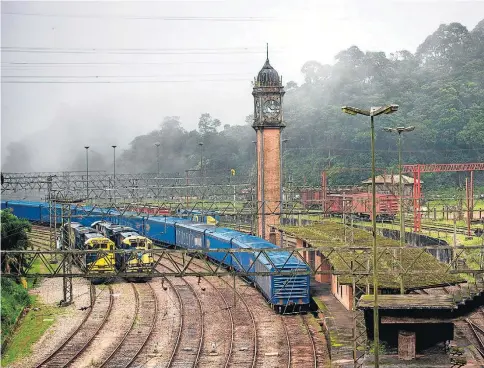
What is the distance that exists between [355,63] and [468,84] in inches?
856

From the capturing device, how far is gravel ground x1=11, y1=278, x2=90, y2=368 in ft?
80.0

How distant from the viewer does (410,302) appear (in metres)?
21.4

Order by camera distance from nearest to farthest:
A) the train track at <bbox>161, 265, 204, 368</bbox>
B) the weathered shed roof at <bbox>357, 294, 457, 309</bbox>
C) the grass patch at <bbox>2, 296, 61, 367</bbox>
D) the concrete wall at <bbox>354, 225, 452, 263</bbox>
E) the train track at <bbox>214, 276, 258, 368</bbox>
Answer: the weathered shed roof at <bbox>357, 294, 457, 309</bbox> < the train track at <bbox>214, 276, 258, 368</bbox> < the train track at <bbox>161, 265, 204, 368</bbox> < the grass patch at <bbox>2, 296, 61, 367</bbox> < the concrete wall at <bbox>354, 225, 452, 263</bbox>

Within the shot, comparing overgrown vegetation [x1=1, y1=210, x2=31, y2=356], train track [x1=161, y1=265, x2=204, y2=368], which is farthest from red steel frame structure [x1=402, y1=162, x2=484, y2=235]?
overgrown vegetation [x1=1, y1=210, x2=31, y2=356]

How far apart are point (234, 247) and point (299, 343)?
12.2 m

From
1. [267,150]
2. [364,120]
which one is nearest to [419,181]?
[267,150]

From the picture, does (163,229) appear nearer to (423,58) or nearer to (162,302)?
(162,302)

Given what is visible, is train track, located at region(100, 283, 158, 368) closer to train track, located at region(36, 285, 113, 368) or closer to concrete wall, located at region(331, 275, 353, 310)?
train track, located at region(36, 285, 113, 368)

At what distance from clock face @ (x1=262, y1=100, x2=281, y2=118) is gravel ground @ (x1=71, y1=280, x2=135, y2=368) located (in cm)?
1830

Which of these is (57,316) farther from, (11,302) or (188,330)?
(188,330)

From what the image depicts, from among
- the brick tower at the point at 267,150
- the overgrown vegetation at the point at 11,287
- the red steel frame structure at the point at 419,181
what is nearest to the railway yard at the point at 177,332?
the overgrown vegetation at the point at 11,287

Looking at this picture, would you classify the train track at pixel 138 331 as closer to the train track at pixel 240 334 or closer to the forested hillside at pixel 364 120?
the train track at pixel 240 334

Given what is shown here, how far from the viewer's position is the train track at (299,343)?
22.5m

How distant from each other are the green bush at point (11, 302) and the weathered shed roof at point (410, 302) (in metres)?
15.1
